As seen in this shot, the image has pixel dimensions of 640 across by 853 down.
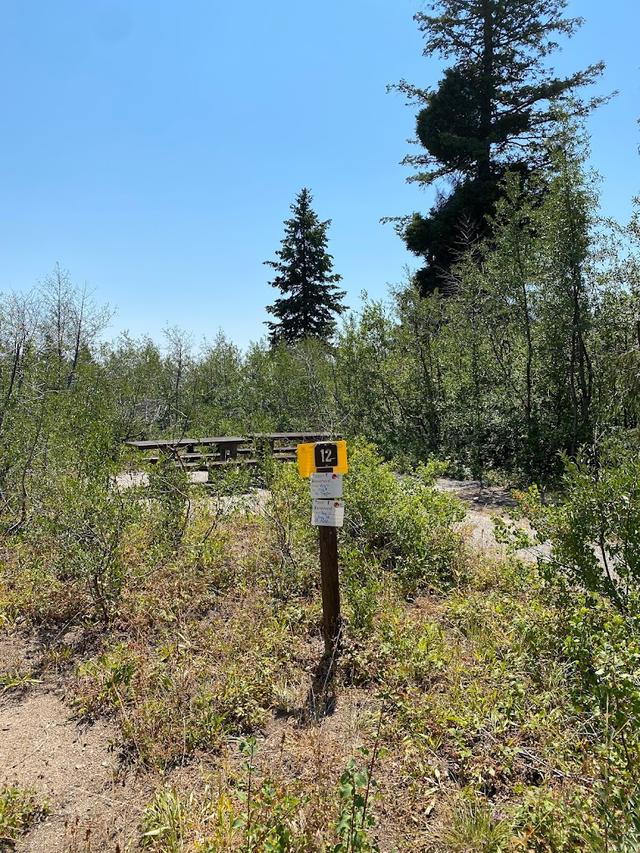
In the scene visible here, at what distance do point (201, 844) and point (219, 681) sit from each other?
1.04m

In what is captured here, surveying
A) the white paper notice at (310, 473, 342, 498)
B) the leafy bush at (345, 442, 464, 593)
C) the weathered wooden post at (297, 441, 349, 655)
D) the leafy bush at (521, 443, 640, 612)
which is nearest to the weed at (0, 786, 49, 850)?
the weathered wooden post at (297, 441, 349, 655)

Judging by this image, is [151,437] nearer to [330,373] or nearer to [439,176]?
[330,373]

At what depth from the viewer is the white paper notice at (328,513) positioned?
294 centimetres

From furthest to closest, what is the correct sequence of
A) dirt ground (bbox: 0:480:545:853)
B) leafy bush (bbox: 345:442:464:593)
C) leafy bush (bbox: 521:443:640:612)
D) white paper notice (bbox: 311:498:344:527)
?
leafy bush (bbox: 345:442:464:593) < white paper notice (bbox: 311:498:344:527) < leafy bush (bbox: 521:443:640:612) < dirt ground (bbox: 0:480:545:853)

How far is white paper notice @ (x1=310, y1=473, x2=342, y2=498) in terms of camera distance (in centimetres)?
297

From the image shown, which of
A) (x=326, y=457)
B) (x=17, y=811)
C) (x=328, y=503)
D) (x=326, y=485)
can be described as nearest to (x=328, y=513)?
(x=328, y=503)

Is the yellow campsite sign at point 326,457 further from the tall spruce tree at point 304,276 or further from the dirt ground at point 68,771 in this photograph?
the tall spruce tree at point 304,276

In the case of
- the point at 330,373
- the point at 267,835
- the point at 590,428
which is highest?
the point at 330,373

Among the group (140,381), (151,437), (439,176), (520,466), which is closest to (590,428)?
(520,466)

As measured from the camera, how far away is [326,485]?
9.80 feet

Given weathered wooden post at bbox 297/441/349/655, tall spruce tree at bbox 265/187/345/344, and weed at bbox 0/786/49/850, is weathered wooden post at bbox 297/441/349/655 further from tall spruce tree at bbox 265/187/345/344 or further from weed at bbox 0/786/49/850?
tall spruce tree at bbox 265/187/345/344

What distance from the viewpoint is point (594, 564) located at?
2781 mm

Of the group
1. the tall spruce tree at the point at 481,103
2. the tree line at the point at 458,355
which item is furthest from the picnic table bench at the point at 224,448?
the tall spruce tree at the point at 481,103

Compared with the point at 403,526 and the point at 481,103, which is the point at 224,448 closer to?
the point at 403,526
